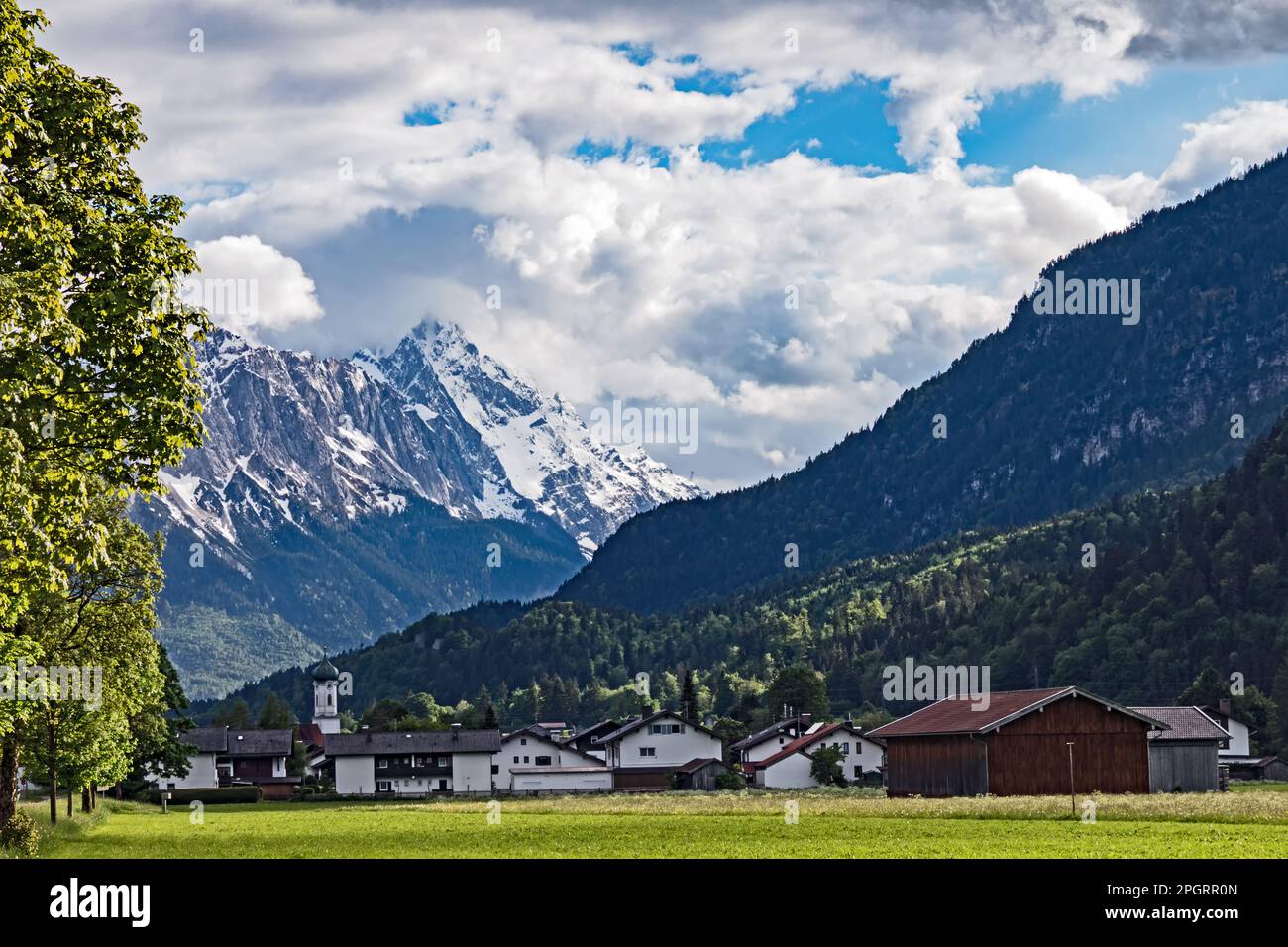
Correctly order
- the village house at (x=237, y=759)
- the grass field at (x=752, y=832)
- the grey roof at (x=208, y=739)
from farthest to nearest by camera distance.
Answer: the village house at (x=237, y=759)
the grey roof at (x=208, y=739)
the grass field at (x=752, y=832)

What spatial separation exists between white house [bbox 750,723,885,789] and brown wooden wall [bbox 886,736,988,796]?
3545 centimetres

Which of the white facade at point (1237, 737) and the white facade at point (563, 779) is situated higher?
the white facade at point (1237, 737)

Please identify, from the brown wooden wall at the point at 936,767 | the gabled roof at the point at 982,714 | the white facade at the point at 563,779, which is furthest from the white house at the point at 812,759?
the brown wooden wall at the point at 936,767

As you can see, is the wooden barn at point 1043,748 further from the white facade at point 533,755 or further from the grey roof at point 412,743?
the grey roof at point 412,743

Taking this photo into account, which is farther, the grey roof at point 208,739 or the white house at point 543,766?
the grey roof at point 208,739

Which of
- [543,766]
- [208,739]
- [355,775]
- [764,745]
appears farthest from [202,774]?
[764,745]

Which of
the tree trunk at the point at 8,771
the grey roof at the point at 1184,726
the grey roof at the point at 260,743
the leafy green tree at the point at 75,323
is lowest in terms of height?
the grey roof at the point at 260,743

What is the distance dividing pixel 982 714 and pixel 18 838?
6490 centimetres

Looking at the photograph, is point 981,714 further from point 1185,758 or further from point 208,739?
point 208,739

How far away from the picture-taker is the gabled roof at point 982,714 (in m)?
91.8

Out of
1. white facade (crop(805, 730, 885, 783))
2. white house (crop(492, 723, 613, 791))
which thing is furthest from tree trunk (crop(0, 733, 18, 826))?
white house (crop(492, 723, 613, 791))

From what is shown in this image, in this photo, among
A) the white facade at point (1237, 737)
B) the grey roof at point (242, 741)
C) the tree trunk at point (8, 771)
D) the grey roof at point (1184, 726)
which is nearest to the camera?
the tree trunk at point (8, 771)
